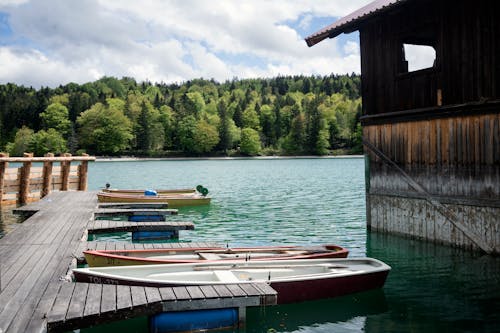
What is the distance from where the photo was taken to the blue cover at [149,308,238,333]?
823 centimetres

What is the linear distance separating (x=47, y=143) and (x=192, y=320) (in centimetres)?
12975

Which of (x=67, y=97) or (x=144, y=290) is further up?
(x=67, y=97)

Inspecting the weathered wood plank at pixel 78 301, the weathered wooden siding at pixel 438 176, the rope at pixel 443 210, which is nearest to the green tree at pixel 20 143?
the weathered wooden siding at pixel 438 176

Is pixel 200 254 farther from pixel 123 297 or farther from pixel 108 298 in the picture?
pixel 108 298

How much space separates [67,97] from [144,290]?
152319mm

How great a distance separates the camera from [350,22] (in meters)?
16.0

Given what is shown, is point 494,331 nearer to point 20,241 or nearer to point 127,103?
point 20,241

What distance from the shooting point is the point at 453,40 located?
14.0 m

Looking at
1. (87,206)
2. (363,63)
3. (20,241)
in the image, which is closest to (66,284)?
(20,241)

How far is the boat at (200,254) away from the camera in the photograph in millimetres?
10969

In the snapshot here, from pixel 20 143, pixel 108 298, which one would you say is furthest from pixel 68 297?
pixel 20 143

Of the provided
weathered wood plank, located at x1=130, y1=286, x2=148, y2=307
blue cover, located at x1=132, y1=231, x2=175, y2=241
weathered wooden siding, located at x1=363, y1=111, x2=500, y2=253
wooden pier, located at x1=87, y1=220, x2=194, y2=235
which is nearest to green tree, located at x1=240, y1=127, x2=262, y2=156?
blue cover, located at x1=132, y1=231, x2=175, y2=241

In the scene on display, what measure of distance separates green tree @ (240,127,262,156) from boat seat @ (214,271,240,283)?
5254 inches

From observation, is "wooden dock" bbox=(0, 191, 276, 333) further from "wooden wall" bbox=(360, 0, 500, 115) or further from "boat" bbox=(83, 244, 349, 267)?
"wooden wall" bbox=(360, 0, 500, 115)
